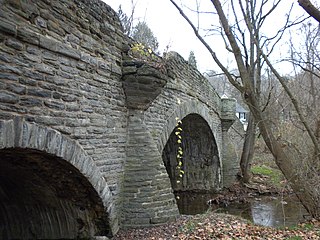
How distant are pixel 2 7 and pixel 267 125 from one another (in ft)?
21.2

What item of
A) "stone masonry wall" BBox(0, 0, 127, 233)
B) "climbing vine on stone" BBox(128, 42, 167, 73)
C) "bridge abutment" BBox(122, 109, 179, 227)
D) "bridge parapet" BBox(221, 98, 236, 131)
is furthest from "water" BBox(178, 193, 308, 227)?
"stone masonry wall" BBox(0, 0, 127, 233)

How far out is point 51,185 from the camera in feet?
16.9

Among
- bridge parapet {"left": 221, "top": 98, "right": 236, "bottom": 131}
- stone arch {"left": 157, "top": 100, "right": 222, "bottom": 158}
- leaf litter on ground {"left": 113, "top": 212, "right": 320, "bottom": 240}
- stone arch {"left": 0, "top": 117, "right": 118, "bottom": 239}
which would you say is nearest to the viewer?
stone arch {"left": 0, "top": 117, "right": 118, "bottom": 239}

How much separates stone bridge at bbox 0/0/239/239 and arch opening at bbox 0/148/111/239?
2 centimetres

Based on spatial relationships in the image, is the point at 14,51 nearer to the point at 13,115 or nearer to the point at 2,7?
the point at 2,7

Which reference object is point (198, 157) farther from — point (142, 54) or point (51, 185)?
point (51, 185)

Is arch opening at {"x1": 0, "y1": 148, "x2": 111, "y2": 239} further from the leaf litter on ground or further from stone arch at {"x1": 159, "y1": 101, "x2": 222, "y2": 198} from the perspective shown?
stone arch at {"x1": 159, "y1": 101, "x2": 222, "y2": 198}

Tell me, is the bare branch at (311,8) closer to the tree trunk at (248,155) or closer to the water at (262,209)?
the water at (262,209)

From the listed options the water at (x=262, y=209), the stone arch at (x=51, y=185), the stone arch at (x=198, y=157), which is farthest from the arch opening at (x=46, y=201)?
the stone arch at (x=198, y=157)

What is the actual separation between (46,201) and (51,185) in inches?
25.2

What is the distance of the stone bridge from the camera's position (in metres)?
3.51

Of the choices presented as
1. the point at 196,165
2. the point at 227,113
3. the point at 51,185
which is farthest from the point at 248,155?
the point at 51,185

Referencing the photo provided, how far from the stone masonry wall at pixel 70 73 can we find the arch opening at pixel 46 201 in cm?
38

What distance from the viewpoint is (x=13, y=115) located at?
3346mm
